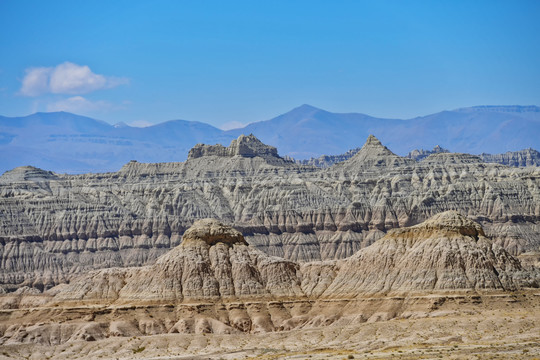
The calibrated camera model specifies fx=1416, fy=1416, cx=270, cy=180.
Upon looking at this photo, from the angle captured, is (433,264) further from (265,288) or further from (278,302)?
(265,288)

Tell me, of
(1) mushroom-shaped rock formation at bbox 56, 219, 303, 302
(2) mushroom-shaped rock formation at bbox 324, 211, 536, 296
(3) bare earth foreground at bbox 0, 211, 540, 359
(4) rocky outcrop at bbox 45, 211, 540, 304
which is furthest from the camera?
(1) mushroom-shaped rock formation at bbox 56, 219, 303, 302

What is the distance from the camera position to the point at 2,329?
152 metres

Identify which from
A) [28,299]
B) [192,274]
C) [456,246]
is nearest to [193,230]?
[192,274]

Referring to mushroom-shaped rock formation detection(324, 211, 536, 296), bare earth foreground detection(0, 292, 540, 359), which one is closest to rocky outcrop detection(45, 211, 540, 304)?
mushroom-shaped rock formation detection(324, 211, 536, 296)

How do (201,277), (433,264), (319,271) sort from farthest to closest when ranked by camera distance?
(319,271) → (201,277) → (433,264)

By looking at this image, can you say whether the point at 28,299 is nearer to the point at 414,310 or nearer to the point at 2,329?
the point at 2,329

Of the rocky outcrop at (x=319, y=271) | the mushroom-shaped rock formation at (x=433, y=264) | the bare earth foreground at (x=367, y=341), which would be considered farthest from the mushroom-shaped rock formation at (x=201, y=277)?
the bare earth foreground at (x=367, y=341)

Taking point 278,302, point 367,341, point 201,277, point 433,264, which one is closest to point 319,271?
point 278,302

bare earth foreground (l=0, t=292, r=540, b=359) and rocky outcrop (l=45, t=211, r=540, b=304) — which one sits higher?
rocky outcrop (l=45, t=211, r=540, b=304)

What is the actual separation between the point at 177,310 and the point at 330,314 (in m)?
16.8

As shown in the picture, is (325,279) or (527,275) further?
(325,279)

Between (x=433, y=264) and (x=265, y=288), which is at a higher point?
(x=433, y=264)

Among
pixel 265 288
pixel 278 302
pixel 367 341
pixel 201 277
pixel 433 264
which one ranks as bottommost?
pixel 367 341

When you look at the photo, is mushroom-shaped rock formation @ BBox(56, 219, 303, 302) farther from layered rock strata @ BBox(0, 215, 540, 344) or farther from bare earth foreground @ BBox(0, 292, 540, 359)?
bare earth foreground @ BBox(0, 292, 540, 359)
